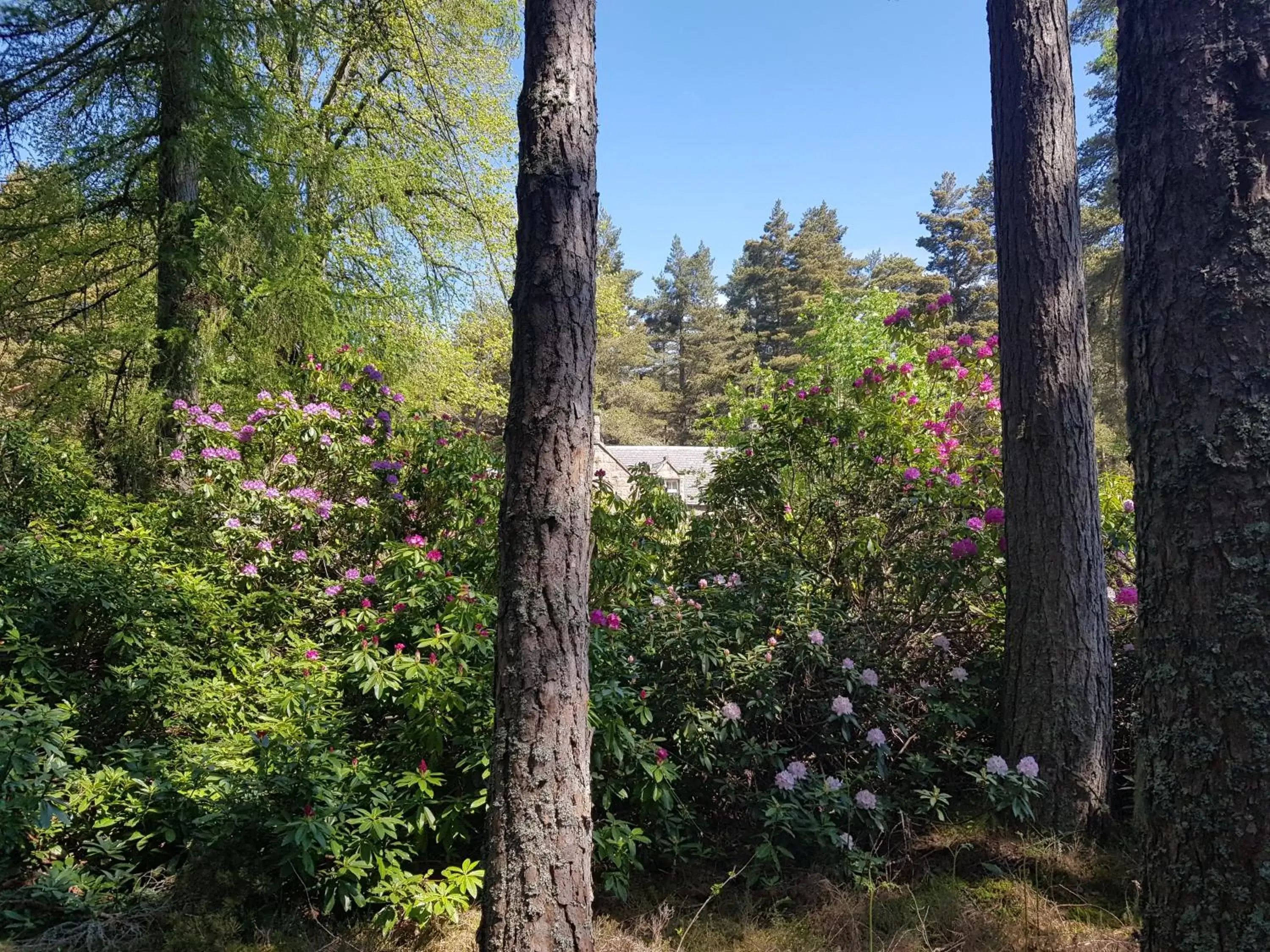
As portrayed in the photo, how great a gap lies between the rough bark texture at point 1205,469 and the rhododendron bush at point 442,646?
1.65 m

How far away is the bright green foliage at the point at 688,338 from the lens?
33375 millimetres

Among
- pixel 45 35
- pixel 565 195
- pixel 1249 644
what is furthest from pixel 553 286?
pixel 45 35

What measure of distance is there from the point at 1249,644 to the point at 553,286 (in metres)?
1.94

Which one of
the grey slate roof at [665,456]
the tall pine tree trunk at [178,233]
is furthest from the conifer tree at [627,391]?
the tall pine tree trunk at [178,233]

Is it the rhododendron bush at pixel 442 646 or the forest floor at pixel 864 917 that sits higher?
the rhododendron bush at pixel 442 646

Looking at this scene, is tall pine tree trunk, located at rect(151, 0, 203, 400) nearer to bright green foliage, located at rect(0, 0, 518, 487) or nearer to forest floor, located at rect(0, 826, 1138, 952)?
bright green foliage, located at rect(0, 0, 518, 487)

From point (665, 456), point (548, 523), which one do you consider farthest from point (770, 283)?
point (548, 523)

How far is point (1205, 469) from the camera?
1.34m

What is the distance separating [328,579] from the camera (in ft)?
14.3

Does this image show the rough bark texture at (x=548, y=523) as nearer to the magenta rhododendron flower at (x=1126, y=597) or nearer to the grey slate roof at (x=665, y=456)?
the magenta rhododendron flower at (x=1126, y=597)

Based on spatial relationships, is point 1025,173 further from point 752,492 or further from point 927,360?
point 752,492

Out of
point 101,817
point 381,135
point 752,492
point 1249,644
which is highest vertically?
point 381,135

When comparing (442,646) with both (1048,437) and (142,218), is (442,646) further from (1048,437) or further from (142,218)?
(142,218)

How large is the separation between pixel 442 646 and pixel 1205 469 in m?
2.67
